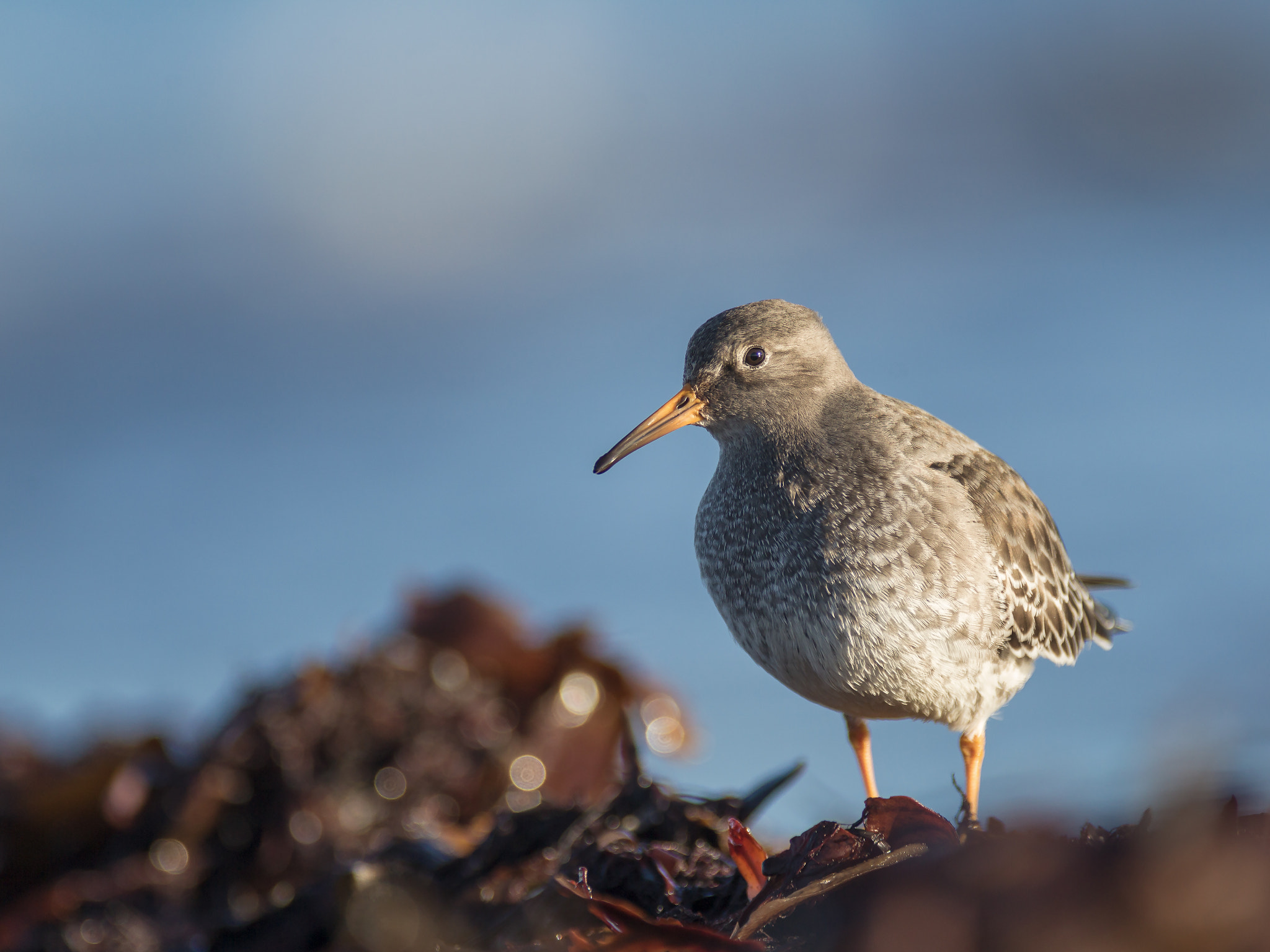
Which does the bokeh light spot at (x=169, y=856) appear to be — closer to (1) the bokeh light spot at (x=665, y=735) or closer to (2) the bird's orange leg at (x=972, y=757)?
(1) the bokeh light spot at (x=665, y=735)

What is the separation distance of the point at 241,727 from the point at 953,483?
2.36 metres

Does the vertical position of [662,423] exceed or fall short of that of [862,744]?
it exceeds it

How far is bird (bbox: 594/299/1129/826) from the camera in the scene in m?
3.13

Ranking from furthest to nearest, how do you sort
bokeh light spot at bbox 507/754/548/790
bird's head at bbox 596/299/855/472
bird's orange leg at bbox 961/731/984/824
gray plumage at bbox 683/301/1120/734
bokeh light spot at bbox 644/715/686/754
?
bokeh light spot at bbox 644/715/686/754
bird's head at bbox 596/299/855/472
bird's orange leg at bbox 961/731/984/824
bokeh light spot at bbox 507/754/548/790
gray plumage at bbox 683/301/1120/734

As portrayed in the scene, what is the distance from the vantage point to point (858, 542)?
10.4 ft

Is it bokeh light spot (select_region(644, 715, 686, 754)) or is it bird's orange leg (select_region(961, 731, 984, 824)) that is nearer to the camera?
bird's orange leg (select_region(961, 731, 984, 824))

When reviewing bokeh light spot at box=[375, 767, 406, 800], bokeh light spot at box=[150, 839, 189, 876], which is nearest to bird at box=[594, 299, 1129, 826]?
bokeh light spot at box=[375, 767, 406, 800]

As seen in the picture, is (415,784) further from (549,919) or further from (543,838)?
(549,919)

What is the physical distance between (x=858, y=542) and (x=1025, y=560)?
79cm

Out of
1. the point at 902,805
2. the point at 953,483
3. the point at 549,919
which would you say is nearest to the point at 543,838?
the point at 549,919

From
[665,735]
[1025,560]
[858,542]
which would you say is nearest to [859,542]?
[858,542]

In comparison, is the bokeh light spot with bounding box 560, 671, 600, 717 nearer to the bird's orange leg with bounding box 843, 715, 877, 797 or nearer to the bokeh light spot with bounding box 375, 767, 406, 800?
the bokeh light spot with bounding box 375, 767, 406, 800

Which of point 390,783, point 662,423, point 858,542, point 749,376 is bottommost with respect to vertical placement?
point 390,783

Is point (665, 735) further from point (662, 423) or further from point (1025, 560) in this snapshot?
point (1025, 560)
